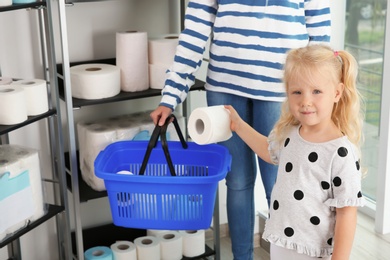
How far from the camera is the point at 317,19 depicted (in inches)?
91.0

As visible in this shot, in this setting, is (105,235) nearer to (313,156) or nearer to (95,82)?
(95,82)

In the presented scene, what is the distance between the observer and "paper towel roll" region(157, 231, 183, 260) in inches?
112

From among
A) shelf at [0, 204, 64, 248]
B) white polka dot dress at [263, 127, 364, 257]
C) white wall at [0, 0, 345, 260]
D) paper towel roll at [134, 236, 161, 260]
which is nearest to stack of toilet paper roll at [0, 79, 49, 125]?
white wall at [0, 0, 345, 260]

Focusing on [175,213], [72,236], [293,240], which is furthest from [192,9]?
[72,236]

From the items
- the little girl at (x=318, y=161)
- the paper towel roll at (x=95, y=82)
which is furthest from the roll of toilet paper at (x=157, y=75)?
the little girl at (x=318, y=161)

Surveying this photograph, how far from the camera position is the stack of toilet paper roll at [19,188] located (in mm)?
2262

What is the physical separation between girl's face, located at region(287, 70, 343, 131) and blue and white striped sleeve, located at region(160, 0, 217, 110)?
0.64 m

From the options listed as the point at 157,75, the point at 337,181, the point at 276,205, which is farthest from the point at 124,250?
the point at 337,181

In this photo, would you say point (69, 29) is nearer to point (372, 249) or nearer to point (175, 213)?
point (175, 213)

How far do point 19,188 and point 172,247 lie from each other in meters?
0.80

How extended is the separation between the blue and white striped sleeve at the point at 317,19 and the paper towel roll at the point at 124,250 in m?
1.12

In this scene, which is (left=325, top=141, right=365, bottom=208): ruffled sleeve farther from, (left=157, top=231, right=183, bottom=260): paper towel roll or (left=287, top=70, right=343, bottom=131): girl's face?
(left=157, top=231, right=183, bottom=260): paper towel roll

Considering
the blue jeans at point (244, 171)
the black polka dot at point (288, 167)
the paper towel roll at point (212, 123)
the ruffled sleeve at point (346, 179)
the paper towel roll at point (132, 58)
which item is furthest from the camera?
the paper towel roll at point (132, 58)

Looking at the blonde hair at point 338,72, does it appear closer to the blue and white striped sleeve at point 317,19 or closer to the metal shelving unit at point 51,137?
the blue and white striped sleeve at point 317,19
